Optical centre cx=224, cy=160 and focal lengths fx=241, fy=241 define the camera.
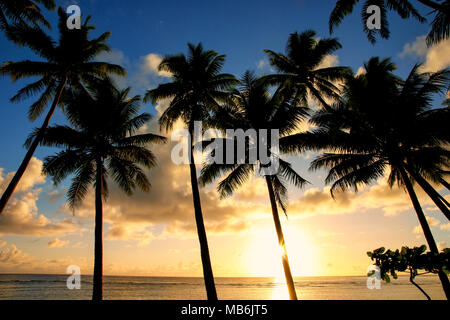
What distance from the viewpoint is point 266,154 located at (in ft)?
40.7

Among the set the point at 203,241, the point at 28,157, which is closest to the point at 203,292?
the point at 203,241

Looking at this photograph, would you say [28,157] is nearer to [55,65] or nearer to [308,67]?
[55,65]

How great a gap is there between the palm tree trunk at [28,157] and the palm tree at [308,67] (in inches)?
446

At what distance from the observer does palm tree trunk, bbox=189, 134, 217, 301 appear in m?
9.79

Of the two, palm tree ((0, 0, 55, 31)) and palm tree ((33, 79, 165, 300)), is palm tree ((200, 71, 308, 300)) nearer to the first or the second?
palm tree ((33, 79, 165, 300))

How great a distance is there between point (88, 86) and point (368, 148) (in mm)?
15252

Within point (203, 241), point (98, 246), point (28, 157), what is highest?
point (28, 157)

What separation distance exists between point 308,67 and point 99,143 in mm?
12605

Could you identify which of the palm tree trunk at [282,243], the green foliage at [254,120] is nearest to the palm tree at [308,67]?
the green foliage at [254,120]

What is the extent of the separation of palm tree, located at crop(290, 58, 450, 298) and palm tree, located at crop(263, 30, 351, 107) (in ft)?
5.14

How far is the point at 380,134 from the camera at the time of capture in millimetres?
11273

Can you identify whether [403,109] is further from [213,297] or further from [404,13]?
[213,297]
